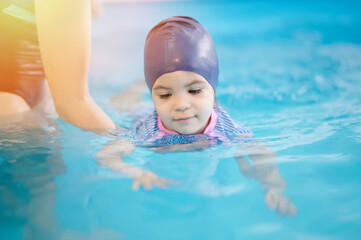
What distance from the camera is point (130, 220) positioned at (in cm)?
136

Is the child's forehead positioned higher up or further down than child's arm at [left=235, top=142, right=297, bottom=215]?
higher up

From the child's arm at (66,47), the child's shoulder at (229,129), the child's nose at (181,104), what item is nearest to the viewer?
the child's nose at (181,104)

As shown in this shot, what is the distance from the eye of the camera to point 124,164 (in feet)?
5.55

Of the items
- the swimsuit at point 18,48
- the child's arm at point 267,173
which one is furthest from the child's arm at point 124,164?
the swimsuit at point 18,48

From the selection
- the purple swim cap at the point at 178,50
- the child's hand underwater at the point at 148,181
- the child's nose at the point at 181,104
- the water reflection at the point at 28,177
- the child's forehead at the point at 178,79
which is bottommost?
the water reflection at the point at 28,177

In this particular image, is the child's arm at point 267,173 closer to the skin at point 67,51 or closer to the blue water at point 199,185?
the blue water at point 199,185

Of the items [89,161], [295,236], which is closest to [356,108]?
[295,236]

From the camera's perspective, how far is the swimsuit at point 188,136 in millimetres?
2043

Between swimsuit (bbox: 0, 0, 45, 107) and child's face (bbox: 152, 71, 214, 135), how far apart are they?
0.97 m

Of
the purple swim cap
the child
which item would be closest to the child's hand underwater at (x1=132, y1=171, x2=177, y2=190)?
the child

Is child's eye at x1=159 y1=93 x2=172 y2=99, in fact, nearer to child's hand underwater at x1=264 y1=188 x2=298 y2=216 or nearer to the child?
the child

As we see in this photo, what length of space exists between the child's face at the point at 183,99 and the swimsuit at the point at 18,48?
0.97 metres

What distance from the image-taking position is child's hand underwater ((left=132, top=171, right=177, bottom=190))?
151cm

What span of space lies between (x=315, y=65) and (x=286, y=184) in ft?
12.3
